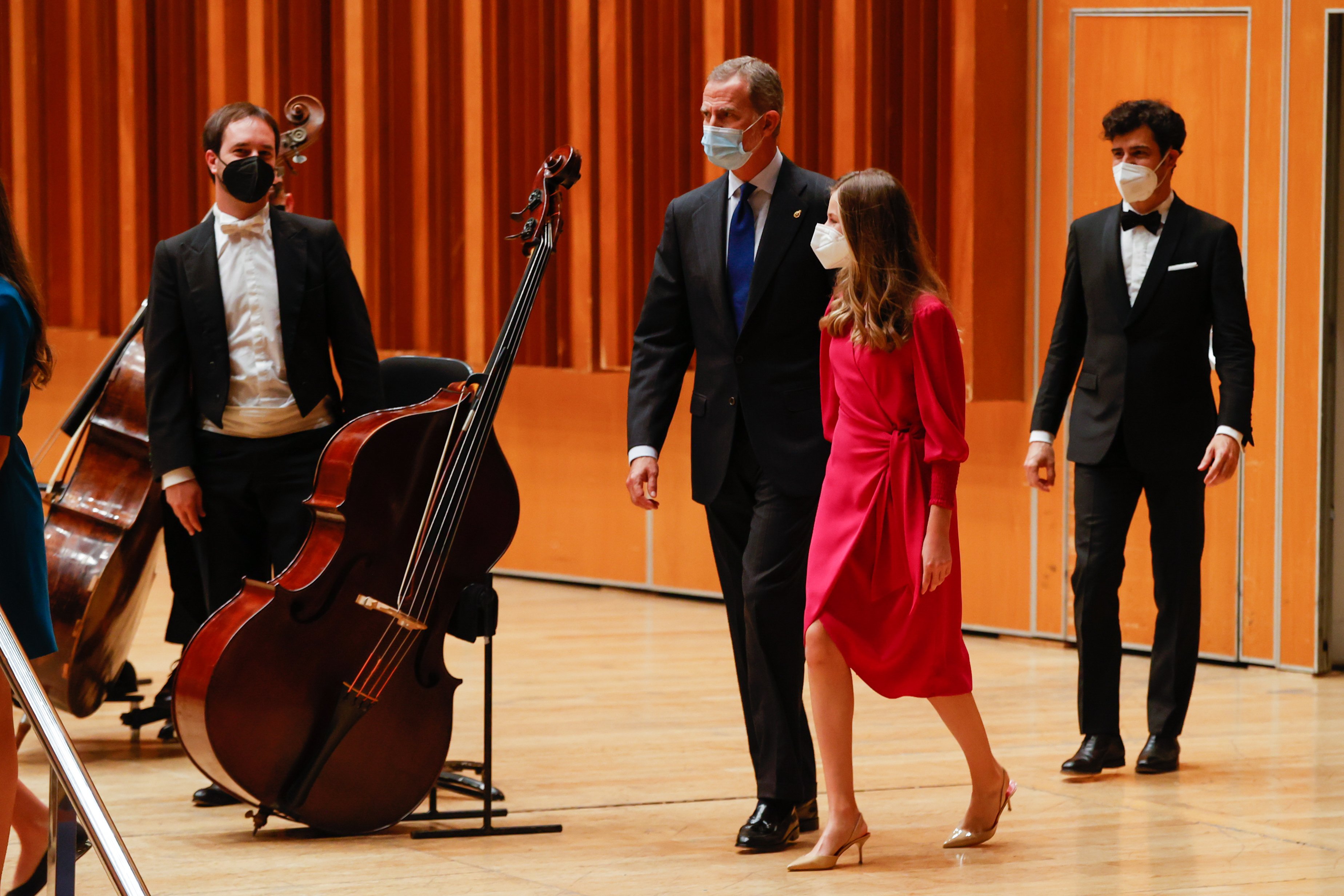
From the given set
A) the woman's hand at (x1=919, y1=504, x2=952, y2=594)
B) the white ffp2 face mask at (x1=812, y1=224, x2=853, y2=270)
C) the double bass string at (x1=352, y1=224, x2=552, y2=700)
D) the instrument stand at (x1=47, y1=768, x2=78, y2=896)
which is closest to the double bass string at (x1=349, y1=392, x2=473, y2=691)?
the double bass string at (x1=352, y1=224, x2=552, y2=700)

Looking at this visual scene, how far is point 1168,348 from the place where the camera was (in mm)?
4125

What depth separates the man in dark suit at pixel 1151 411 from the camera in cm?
408

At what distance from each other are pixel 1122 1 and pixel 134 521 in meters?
3.41

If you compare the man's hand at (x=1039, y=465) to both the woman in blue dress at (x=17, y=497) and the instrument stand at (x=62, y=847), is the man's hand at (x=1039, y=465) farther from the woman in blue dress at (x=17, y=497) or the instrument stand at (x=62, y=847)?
the instrument stand at (x=62, y=847)

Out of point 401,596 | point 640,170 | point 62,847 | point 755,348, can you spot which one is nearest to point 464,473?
point 401,596

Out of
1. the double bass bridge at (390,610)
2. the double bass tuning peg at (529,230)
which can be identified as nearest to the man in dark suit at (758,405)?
the double bass tuning peg at (529,230)

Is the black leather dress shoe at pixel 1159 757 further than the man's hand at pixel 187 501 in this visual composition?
Yes

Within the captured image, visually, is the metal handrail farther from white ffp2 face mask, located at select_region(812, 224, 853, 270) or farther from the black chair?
the black chair

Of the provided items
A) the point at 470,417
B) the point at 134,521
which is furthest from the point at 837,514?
the point at 134,521

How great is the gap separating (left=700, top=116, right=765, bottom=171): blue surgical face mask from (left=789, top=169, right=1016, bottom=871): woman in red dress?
0.24 metres

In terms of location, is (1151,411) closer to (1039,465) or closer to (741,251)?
(1039,465)

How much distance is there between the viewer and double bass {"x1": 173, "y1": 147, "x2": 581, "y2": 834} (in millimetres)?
3297

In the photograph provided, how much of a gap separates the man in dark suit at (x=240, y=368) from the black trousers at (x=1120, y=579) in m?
1.65

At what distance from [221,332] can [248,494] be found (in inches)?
13.8
